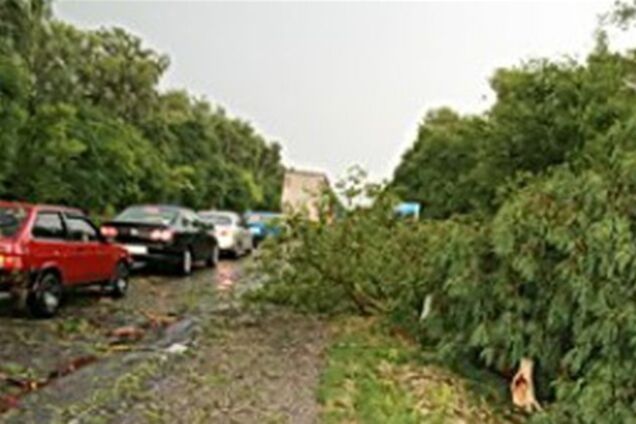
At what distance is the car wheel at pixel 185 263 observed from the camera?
64.7 ft

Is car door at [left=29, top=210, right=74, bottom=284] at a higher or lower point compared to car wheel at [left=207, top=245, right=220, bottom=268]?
higher

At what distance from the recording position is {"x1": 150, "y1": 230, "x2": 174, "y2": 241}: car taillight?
18781 mm

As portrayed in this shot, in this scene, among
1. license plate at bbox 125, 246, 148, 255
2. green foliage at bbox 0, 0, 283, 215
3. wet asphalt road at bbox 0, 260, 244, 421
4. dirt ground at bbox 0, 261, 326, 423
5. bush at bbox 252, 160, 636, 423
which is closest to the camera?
dirt ground at bbox 0, 261, 326, 423

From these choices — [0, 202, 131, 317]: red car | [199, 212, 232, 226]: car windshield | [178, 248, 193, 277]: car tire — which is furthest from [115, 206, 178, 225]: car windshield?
[199, 212, 232, 226]: car windshield

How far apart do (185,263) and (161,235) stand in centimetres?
131

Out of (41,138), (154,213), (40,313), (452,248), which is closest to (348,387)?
(452,248)

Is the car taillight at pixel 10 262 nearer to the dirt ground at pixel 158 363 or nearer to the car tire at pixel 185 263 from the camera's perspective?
the dirt ground at pixel 158 363

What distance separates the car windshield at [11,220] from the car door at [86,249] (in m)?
1.08

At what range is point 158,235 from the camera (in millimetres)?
18812

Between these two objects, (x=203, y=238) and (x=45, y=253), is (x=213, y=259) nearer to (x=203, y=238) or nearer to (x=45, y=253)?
(x=203, y=238)

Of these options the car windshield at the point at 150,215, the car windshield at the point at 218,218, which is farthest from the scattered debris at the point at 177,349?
the car windshield at the point at 218,218

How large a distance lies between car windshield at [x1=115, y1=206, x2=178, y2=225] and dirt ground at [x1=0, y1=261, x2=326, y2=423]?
14.1 feet

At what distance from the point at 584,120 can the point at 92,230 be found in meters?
19.0

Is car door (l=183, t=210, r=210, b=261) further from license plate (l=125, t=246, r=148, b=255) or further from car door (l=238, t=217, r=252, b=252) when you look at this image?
car door (l=238, t=217, r=252, b=252)
